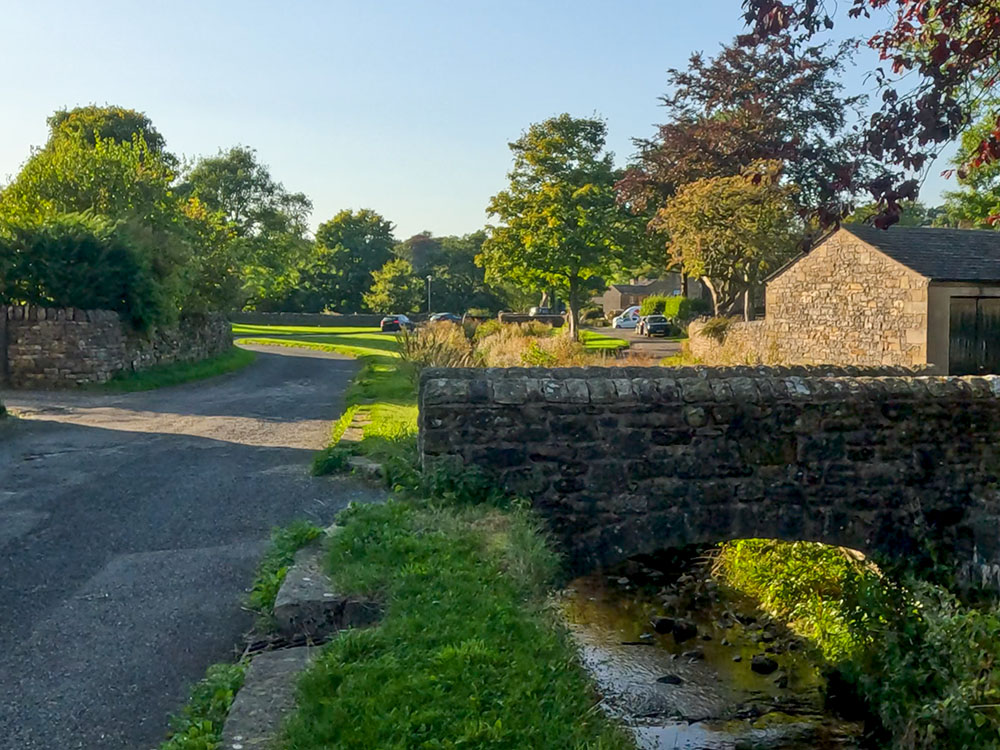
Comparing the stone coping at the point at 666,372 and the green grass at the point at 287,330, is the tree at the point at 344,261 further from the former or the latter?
the stone coping at the point at 666,372

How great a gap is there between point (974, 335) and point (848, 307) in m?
3.03

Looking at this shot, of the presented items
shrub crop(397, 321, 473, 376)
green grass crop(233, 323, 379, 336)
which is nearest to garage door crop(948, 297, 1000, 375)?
shrub crop(397, 321, 473, 376)

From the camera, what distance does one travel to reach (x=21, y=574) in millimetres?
7047

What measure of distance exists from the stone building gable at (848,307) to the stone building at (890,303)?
2 cm

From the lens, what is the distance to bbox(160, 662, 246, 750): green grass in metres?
4.16

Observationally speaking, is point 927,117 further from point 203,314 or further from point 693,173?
point 693,173

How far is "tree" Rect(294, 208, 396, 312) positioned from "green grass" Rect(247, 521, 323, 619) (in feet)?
208

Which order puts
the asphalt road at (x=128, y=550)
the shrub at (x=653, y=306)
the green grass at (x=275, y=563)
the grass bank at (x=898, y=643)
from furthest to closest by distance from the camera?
the shrub at (x=653, y=306)
the grass bank at (x=898, y=643)
the green grass at (x=275, y=563)
the asphalt road at (x=128, y=550)

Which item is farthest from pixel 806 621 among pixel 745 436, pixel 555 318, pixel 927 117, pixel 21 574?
pixel 555 318

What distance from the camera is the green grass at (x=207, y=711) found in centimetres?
416

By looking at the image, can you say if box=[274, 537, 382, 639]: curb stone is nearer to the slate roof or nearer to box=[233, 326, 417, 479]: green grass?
box=[233, 326, 417, 479]: green grass

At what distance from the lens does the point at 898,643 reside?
8727mm

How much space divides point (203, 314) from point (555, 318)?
28581 mm

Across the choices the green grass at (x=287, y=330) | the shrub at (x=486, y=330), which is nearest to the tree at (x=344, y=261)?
the green grass at (x=287, y=330)
